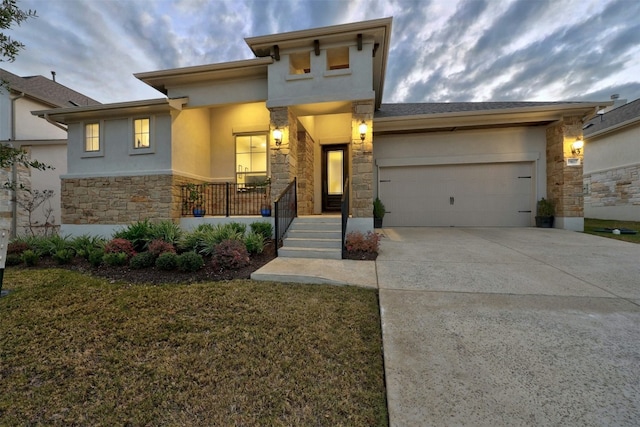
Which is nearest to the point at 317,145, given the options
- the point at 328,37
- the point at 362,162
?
the point at 362,162

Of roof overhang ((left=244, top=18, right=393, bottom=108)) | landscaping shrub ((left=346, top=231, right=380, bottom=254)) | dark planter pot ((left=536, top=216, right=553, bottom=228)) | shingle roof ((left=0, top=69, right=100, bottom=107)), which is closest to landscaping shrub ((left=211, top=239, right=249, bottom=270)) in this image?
landscaping shrub ((left=346, top=231, right=380, bottom=254))

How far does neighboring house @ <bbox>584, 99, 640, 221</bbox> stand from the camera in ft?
33.3

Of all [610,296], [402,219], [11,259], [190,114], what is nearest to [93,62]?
[190,114]

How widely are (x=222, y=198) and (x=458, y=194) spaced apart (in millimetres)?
8290

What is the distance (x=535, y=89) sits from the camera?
18.7m

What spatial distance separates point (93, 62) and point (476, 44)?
20106mm

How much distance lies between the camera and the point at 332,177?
906 centimetres

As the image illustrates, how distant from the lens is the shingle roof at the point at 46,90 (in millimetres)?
9750

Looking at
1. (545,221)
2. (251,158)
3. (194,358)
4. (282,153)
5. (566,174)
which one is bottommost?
(194,358)

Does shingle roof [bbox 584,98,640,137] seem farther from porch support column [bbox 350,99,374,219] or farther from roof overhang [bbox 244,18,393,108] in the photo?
porch support column [bbox 350,99,374,219]

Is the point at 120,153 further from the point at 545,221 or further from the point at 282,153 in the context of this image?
the point at 545,221

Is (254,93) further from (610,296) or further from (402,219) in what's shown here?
(610,296)

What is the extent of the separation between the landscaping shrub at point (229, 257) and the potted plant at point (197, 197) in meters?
3.35

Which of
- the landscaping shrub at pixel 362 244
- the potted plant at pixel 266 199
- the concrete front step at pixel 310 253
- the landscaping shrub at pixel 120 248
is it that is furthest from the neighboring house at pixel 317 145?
the landscaping shrub at pixel 120 248
